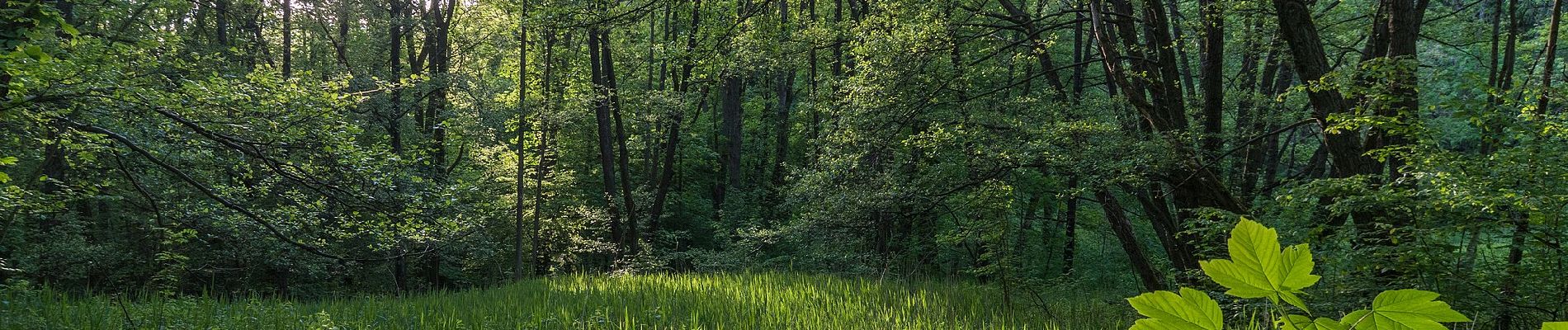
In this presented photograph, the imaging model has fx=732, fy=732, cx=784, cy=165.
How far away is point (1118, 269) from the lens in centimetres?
1750

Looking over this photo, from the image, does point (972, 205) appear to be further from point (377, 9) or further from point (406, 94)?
point (377, 9)

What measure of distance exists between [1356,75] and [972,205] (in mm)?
3701

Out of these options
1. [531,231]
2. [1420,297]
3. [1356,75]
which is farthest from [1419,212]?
[531,231]

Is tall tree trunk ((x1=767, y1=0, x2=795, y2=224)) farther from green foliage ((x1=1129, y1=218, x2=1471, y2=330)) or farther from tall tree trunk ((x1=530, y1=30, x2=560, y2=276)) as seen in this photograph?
green foliage ((x1=1129, y1=218, x2=1471, y2=330))

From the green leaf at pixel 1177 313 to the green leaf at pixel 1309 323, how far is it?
115 millimetres

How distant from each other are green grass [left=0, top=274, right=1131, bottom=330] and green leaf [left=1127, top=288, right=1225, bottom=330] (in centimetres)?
365

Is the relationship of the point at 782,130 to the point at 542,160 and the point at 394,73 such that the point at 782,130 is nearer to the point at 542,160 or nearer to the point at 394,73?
the point at 542,160

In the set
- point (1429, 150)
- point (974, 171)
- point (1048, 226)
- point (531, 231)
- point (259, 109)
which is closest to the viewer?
point (1429, 150)

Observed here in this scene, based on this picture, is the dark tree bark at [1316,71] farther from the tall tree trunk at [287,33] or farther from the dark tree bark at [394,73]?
the tall tree trunk at [287,33]

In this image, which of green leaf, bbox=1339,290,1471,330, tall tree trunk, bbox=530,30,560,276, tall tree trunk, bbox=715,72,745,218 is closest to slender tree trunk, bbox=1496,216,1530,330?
green leaf, bbox=1339,290,1471,330

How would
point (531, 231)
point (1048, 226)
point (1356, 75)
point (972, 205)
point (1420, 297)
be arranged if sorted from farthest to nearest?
point (531, 231) → point (1048, 226) → point (972, 205) → point (1356, 75) → point (1420, 297)

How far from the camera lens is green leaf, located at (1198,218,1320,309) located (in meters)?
0.68

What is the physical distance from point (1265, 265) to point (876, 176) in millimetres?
9663

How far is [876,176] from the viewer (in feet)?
33.8
